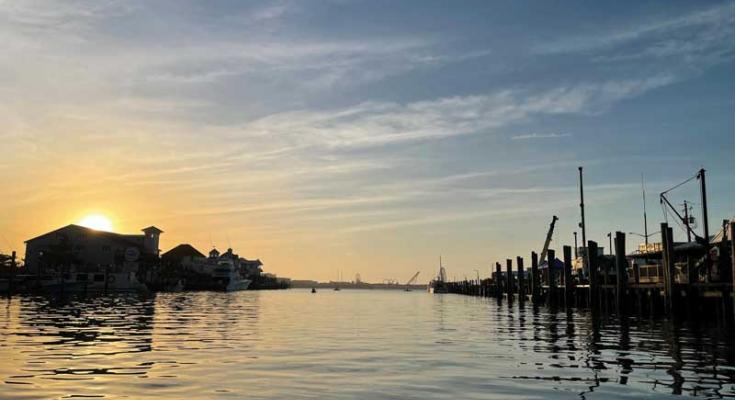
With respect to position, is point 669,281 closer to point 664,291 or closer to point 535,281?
point 664,291

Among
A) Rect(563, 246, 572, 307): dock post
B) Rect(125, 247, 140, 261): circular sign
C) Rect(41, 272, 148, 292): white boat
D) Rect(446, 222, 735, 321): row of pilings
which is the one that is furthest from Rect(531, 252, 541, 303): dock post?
Rect(125, 247, 140, 261): circular sign

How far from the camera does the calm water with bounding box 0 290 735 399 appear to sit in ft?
49.3

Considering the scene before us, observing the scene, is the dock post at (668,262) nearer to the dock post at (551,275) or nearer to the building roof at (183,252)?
the dock post at (551,275)

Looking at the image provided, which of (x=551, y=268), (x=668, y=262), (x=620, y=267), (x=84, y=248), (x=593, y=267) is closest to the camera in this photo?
(x=668, y=262)

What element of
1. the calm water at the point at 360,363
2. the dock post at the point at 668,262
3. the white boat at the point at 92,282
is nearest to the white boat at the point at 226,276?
the white boat at the point at 92,282

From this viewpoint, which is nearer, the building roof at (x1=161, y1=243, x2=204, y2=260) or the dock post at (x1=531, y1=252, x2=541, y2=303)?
the dock post at (x1=531, y1=252, x2=541, y2=303)

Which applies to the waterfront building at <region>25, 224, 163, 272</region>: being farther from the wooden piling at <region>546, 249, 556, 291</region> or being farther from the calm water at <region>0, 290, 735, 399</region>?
the calm water at <region>0, 290, 735, 399</region>

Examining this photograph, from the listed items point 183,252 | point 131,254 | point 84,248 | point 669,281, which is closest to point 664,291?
point 669,281

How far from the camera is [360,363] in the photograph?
20.2 metres

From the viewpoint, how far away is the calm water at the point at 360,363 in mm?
15031

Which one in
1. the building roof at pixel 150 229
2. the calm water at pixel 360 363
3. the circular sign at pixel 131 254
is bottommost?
the calm water at pixel 360 363

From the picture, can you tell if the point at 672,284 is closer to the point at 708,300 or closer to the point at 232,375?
the point at 708,300

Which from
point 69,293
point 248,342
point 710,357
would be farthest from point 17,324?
point 69,293

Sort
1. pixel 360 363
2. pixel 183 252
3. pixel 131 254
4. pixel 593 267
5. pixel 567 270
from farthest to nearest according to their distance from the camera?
pixel 183 252
pixel 131 254
pixel 567 270
pixel 593 267
pixel 360 363
